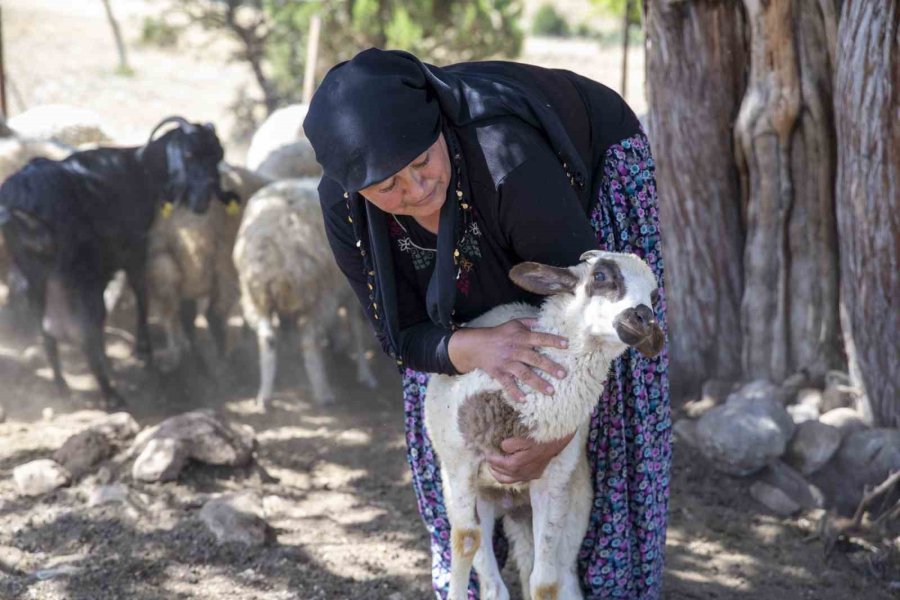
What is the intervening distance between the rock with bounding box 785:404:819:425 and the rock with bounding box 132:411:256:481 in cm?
263

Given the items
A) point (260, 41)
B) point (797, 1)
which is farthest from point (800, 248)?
point (260, 41)

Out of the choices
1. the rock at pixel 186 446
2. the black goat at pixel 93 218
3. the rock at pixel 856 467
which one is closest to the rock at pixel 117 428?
the rock at pixel 186 446

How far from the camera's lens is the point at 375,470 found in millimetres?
4816

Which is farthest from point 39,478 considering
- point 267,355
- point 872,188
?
point 872,188

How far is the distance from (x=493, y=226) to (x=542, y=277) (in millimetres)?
185

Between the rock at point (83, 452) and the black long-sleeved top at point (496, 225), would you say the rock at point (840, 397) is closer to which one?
the black long-sleeved top at point (496, 225)

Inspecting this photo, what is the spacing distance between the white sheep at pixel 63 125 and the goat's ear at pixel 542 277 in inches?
255

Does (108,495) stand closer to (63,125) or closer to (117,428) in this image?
(117,428)

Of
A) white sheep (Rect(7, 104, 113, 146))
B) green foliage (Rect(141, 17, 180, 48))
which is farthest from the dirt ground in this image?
green foliage (Rect(141, 17, 180, 48))

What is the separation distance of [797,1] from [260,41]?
9688mm

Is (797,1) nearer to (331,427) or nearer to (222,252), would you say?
(331,427)

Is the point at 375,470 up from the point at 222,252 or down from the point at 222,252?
down

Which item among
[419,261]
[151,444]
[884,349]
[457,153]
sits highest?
[457,153]

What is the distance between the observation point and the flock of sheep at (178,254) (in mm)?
5883
